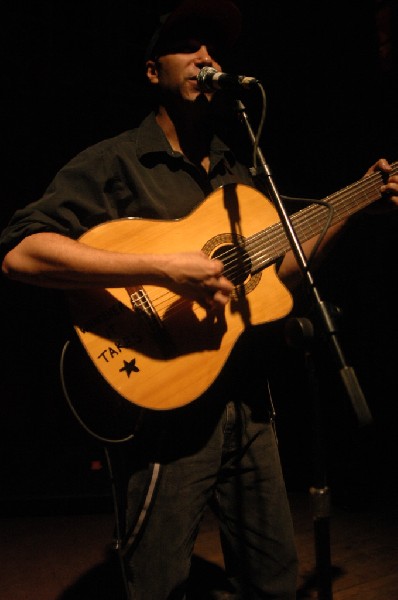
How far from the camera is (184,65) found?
1.79 metres

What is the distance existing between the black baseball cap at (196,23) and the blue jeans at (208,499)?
148 cm

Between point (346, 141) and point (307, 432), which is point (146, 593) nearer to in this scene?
point (307, 432)

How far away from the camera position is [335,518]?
3.62 m

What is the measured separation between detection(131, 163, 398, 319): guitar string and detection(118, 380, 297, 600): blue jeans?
357mm

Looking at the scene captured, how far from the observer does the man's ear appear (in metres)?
1.91

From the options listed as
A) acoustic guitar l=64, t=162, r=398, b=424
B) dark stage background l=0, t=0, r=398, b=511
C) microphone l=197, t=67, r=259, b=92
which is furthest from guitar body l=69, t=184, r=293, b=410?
dark stage background l=0, t=0, r=398, b=511

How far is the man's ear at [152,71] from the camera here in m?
1.91

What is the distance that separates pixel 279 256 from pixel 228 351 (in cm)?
43

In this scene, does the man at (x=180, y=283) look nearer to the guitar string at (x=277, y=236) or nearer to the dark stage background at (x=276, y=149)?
the guitar string at (x=277, y=236)

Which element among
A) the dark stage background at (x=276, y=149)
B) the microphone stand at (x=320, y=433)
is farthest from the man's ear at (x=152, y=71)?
the dark stage background at (x=276, y=149)

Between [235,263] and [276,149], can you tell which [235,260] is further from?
[276,149]

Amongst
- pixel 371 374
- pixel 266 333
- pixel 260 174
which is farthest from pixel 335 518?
pixel 260 174


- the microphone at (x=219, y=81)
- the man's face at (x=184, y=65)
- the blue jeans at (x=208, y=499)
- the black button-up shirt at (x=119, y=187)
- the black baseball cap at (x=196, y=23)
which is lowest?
the blue jeans at (x=208, y=499)

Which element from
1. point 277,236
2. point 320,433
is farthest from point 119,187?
point 320,433
